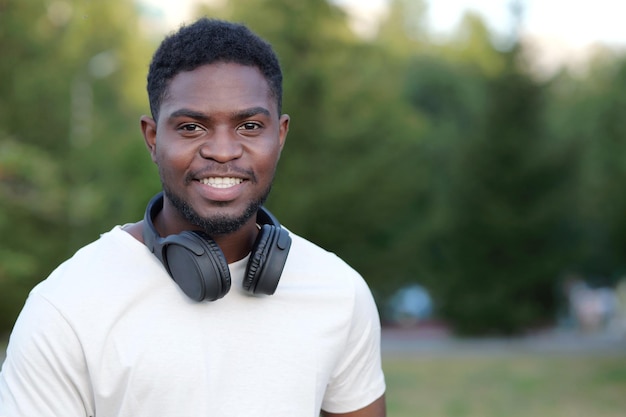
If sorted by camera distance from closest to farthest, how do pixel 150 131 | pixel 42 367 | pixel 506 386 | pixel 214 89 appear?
1. pixel 42 367
2. pixel 214 89
3. pixel 150 131
4. pixel 506 386

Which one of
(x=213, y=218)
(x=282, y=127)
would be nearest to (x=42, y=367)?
(x=213, y=218)

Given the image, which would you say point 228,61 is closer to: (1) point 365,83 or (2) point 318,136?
(2) point 318,136

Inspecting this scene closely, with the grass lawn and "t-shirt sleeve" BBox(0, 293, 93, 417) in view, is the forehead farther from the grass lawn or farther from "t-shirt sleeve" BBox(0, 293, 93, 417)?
the grass lawn

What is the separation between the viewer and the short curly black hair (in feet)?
7.30

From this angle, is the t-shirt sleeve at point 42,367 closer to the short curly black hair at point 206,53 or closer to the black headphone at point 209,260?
the black headphone at point 209,260


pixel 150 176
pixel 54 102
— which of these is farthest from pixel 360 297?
pixel 54 102

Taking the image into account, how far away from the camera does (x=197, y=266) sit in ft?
7.04

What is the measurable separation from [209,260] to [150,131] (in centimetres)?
39

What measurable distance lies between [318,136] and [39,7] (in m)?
6.14

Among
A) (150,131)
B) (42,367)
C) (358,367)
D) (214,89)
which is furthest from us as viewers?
(358,367)

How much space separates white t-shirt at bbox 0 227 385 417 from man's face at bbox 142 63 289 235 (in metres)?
0.17

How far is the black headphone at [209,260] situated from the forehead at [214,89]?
0.30 metres

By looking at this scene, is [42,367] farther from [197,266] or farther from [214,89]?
[214,89]

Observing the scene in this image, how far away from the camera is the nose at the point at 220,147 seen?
2195mm
